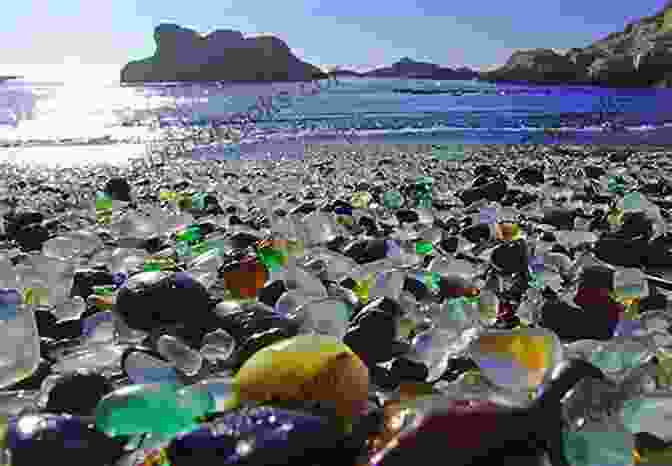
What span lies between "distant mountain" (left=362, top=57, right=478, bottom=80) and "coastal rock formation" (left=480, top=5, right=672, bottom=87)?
1494 cm

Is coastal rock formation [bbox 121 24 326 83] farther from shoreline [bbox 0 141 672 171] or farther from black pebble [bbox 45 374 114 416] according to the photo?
black pebble [bbox 45 374 114 416]

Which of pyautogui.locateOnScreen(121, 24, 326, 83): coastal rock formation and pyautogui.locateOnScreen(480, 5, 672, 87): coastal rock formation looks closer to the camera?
pyautogui.locateOnScreen(480, 5, 672, 87): coastal rock formation

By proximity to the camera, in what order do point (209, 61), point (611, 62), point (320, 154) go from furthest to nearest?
point (209, 61) → point (611, 62) → point (320, 154)

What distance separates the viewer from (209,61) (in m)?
89.9

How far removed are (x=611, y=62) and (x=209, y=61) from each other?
174 ft

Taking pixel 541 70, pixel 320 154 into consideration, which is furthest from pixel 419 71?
pixel 320 154

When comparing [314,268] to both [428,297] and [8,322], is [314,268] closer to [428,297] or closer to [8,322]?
[428,297]

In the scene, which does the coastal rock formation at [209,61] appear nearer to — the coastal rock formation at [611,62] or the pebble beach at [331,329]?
the coastal rock formation at [611,62]

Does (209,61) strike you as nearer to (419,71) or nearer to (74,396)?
(419,71)

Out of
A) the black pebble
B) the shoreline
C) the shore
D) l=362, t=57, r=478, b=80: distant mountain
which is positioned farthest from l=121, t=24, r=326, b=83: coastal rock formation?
the black pebble

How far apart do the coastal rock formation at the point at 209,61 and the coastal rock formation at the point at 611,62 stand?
30.8 m

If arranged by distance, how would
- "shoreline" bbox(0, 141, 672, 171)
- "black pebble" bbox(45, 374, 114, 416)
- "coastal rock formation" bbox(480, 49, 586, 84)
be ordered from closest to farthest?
"black pebble" bbox(45, 374, 114, 416) → "shoreline" bbox(0, 141, 672, 171) → "coastal rock formation" bbox(480, 49, 586, 84)

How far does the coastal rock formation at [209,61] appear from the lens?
89250 millimetres

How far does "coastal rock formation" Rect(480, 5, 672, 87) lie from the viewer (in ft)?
220
